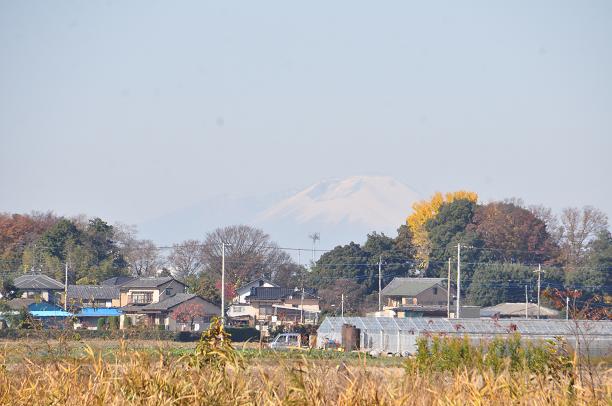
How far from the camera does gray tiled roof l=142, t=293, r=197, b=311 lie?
63188 mm

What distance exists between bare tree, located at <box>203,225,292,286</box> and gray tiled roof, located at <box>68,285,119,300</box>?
52.4 ft

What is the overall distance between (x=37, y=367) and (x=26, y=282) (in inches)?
2243

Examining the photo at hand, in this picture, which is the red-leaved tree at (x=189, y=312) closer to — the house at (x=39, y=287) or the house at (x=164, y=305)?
the house at (x=164, y=305)

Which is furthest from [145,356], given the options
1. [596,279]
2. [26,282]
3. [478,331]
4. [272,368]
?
[596,279]

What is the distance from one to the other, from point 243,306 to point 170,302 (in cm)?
1251

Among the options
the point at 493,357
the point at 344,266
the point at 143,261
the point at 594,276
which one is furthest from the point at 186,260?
the point at 493,357

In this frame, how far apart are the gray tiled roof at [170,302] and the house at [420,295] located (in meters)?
14.9

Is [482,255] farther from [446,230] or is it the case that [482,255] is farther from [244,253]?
[244,253]

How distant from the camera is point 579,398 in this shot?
33.9 ft

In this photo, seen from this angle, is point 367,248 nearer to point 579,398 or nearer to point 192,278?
point 192,278

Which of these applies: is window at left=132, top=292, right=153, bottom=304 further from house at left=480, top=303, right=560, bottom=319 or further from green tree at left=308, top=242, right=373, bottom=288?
house at left=480, top=303, right=560, bottom=319

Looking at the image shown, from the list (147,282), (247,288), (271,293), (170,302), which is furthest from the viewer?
(247,288)

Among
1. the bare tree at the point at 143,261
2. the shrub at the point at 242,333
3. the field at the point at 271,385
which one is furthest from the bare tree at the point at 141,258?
the field at the point at 271,385

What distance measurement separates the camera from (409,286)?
7306cm
